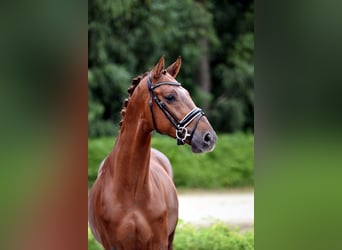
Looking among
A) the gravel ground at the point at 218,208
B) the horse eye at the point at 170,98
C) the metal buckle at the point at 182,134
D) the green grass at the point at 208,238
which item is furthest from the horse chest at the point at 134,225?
the gravel ground at the point at 218,208

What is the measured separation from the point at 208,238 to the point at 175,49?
2.16 metres

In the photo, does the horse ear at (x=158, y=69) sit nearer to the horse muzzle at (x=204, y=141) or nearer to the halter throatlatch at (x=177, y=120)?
the halter throatlatch at (x=177, y=120)

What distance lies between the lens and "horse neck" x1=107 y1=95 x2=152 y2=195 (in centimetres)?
301

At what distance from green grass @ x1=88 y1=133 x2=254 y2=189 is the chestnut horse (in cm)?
212

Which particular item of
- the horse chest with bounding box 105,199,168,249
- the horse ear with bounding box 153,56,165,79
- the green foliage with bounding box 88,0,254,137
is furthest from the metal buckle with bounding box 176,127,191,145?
the green foliage with bounding box 88,0,254,137

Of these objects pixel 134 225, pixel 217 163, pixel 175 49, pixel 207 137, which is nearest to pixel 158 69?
pixel 207 137

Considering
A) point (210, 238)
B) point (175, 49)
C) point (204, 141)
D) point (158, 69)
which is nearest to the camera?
point (204, 141)

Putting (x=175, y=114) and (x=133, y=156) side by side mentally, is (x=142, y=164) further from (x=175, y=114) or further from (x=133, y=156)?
(x=175, y=114)

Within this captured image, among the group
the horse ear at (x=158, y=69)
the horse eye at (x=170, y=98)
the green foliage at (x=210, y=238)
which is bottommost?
the green foliage at (x=210, y=238)

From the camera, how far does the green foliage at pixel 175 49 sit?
211 inches

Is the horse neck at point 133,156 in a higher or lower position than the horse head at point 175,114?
lower

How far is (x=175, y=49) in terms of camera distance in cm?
582
